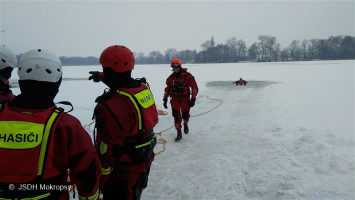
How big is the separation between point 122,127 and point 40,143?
0.88 m

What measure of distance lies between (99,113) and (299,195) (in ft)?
10.4

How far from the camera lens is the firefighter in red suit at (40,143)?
1797 mm

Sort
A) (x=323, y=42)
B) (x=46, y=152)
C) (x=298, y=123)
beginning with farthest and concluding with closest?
(x=323, y=42)
(x=298, y=123)
(x=46, y=152)

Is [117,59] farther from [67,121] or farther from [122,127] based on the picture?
[67,121]

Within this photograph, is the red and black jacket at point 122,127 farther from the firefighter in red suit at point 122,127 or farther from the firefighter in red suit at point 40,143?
the firefighter in red suit at point 40,143

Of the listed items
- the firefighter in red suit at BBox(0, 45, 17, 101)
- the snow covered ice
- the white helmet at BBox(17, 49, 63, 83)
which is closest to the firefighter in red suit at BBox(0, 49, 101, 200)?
the white helmet at BBox(17, 49, 63, 83)

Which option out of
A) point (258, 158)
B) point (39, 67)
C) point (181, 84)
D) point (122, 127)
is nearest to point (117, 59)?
point (122, 127)

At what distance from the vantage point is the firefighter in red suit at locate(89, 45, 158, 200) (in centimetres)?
259

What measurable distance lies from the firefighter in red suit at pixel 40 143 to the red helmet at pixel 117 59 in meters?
0.64

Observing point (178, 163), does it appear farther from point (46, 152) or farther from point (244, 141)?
point (46, 152)

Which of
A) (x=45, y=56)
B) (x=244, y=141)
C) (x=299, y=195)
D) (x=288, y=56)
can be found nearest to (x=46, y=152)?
(x=45, y=56)

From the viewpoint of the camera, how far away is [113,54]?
268 cm

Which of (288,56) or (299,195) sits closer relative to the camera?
(299,195)

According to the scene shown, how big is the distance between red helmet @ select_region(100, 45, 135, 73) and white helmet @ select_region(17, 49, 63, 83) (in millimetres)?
664
